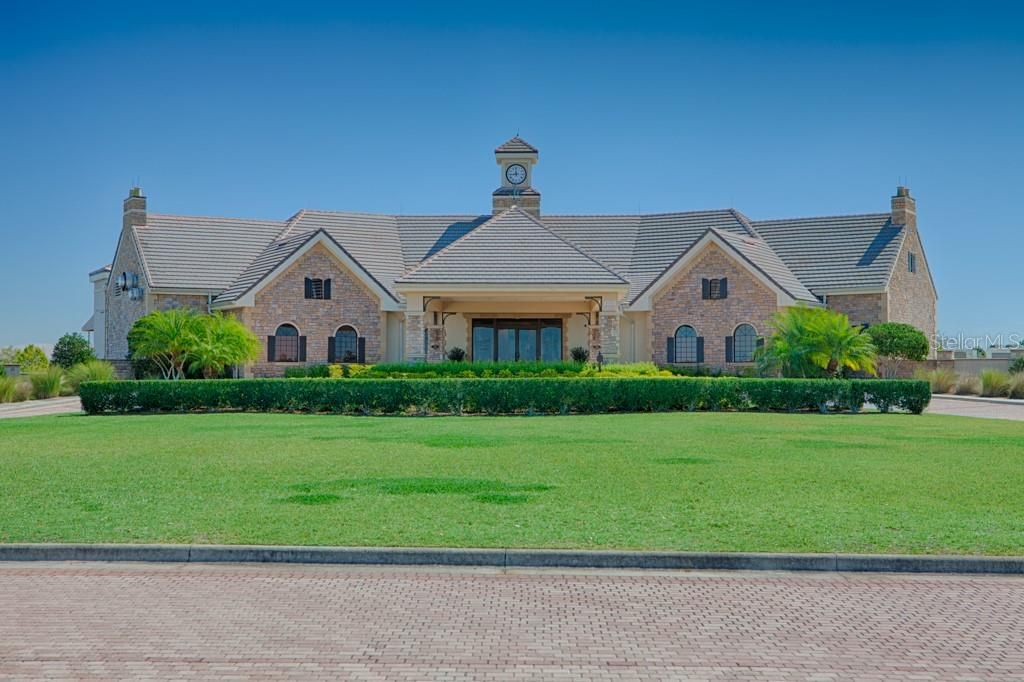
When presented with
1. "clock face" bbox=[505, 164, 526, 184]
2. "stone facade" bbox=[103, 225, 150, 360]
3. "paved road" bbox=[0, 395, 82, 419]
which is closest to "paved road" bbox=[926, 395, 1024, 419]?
"clock face" bbox=[505, 164, 526, 184]

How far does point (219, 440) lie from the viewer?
65.8 ft

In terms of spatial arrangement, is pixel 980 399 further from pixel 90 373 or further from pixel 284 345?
pixel 90 373

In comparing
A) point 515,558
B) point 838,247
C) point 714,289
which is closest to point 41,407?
point 714,289

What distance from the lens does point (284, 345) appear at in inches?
1574

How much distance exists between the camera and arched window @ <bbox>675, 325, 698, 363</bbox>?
41.1 meters

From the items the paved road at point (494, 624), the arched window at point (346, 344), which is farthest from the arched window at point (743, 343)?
the paved road at point (494, 624)

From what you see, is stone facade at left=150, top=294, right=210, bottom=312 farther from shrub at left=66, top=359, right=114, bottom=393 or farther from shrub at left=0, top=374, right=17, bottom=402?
shrub at left=0, top=374, right=17, bottom=402

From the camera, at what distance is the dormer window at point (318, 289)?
40.1 metres

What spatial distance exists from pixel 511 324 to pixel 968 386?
1855 centimetres

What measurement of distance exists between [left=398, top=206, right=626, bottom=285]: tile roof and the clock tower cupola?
6.80 meters

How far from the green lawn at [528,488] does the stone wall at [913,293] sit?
22779mm

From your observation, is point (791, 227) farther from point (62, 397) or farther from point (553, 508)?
point (553, 508)

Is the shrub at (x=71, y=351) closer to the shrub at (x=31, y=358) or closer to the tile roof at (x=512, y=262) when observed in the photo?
the shrub at (x=31, y=358)

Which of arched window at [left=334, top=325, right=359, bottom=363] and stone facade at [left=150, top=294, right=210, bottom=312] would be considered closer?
arched window at [left=334, top=325, right=359, bottom=363]
